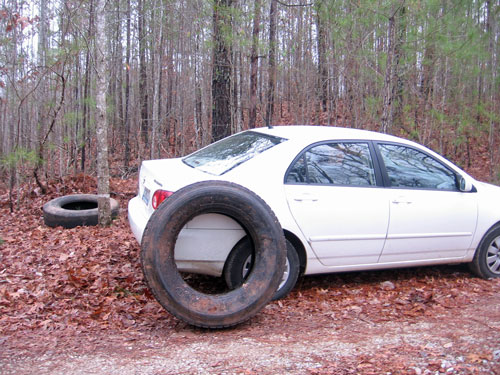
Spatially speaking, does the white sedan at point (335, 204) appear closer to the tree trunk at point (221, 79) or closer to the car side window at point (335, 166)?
the car side window at point (335, 166)

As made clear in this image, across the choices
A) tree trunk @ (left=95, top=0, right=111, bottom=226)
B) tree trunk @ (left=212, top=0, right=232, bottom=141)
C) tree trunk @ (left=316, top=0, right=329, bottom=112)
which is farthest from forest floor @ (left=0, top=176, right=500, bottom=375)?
tree trunk @ (left=316, top=0, right=329, bottom=112)

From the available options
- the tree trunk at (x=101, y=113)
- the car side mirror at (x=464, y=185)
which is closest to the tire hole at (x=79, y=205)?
the tree trunk at (x=101, y=113)

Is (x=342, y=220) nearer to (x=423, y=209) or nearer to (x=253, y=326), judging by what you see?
(x=423, y=209)

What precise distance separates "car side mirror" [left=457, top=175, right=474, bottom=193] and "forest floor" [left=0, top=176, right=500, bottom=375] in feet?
3.62

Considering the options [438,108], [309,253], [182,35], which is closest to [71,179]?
[182,35]

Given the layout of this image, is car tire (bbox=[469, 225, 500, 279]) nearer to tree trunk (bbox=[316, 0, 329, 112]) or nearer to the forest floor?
the forest floor

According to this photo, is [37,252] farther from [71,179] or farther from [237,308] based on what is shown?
[71,179]

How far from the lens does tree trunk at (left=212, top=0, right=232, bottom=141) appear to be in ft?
32.6

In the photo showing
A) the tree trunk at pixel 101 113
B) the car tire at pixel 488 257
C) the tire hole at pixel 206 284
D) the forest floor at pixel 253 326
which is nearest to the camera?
the forest floor at pixel 253 326

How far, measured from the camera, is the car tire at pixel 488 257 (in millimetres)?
5531

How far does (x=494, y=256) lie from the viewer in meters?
5.63

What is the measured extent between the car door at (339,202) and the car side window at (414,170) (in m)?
0.24

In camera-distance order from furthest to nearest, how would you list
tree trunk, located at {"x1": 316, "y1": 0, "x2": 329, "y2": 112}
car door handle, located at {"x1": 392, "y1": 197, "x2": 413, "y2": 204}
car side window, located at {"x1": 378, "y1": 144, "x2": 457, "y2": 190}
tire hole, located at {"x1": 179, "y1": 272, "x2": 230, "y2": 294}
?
tree trunk, located at {"x1": 316, "y1": 0, "x2": 329, "y2": 112} < car side window, located at {"x1": 378, "y1": 144, "x2": 457, "y2": 190} < car door handle, located at {"x1": 392, "y1": 197, "x2": 413, "y2": 204} < tire hole, located at {"x1": 179, "y1": 272, "x2": 230, "y2": 294}

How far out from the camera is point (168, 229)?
3.95 meters
